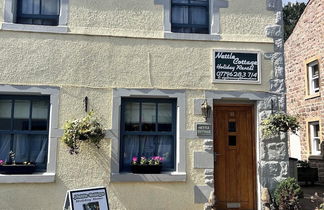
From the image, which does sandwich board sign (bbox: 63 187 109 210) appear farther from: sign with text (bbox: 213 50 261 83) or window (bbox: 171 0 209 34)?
window (bbox: 171 0 209 34)

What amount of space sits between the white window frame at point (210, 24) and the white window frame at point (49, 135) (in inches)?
108

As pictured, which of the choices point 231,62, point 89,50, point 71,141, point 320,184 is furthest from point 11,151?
point 320,184

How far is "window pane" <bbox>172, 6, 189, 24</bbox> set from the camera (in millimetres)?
7961

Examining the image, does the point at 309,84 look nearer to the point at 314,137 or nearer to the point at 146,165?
the point at 314,137

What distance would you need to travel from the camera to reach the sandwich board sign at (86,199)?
5574 millimetres

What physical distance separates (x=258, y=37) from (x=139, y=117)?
3.22 m

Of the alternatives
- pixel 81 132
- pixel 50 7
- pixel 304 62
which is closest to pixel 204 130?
pixel 81 132

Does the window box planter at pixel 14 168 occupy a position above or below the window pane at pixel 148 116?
below

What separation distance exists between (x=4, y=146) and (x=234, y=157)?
4920 mm

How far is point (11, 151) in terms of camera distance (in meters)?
7.21

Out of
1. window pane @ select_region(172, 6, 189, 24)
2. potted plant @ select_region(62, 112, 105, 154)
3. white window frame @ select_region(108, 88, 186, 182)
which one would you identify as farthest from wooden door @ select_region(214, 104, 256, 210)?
potted plant @ select_region(62, 112, 105, 154)

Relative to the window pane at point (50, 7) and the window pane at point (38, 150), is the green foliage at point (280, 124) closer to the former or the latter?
the window pane at point (38, 150)

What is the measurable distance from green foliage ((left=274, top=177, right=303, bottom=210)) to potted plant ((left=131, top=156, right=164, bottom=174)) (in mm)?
2494

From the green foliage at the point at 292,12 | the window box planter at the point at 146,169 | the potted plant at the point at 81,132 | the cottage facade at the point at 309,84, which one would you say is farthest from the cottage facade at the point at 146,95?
the green foliage at the point at 292,12
